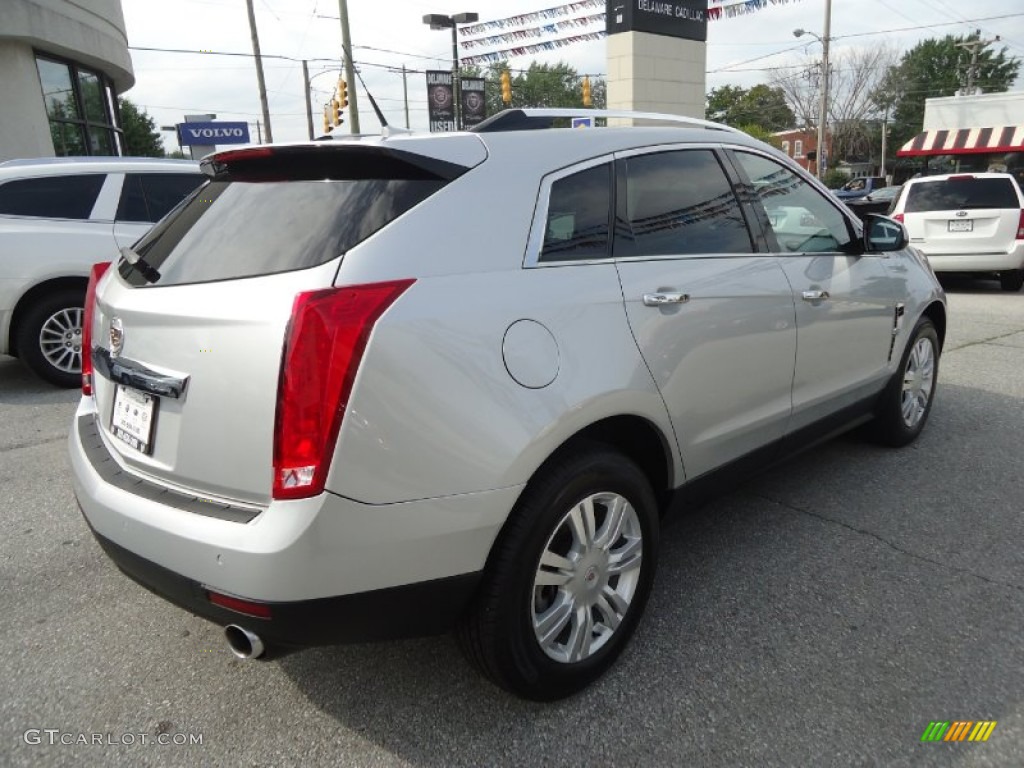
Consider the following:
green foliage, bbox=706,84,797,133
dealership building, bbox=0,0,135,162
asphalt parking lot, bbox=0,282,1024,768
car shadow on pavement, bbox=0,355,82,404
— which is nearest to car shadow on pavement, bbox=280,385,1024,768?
asphalt parking lot, bbox=0,282,1024,768

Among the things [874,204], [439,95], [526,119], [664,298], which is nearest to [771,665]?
[664,298]

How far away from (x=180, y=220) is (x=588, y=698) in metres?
2.04

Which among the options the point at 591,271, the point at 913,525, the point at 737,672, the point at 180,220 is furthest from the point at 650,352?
the point at 913,525

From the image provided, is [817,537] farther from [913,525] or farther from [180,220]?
[180,220]

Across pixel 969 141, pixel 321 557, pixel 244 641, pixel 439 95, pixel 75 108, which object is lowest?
pixel 244 641

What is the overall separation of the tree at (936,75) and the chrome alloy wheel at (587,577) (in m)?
72.7

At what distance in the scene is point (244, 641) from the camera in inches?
75.7

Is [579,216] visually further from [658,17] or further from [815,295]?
[658,17]

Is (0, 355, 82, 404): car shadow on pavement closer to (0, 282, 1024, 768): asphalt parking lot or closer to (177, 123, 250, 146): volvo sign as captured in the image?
(0, 282, 1024, 768): asphalt parking lot

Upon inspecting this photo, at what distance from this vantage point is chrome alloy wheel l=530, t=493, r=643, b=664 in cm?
223

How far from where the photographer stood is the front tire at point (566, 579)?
81.0 inches

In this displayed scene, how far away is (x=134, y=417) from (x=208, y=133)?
32.6m

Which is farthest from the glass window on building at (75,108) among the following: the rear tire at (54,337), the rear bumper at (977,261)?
the rear bumper at (977,261)

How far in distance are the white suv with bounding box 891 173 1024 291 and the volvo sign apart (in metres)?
26.0
